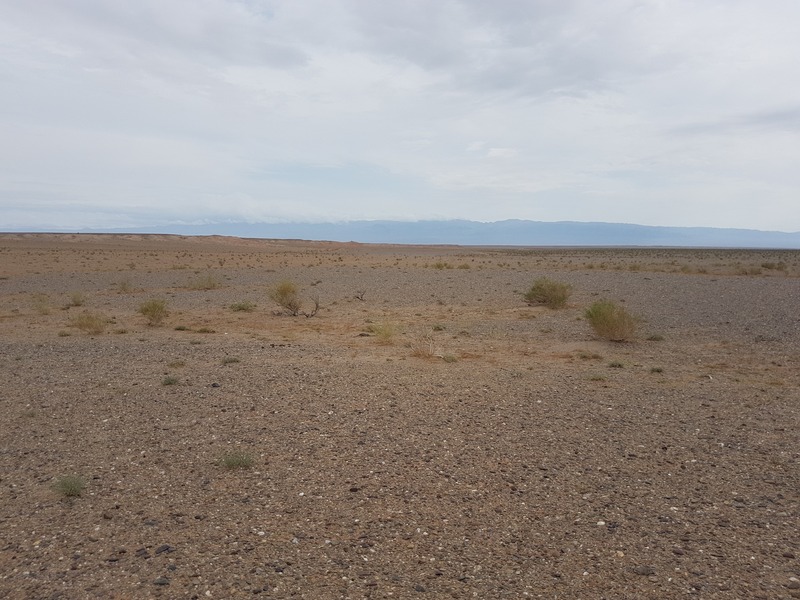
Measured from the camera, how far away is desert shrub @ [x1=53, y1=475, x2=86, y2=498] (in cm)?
639

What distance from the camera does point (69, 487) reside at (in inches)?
252

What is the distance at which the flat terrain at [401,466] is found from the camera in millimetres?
5035

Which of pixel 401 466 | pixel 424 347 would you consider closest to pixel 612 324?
pixel 424 347

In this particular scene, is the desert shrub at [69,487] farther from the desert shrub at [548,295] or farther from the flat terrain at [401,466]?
the desert shrub at [548,295]

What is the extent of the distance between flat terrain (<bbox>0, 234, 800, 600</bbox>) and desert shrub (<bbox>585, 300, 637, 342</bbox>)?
29 cm

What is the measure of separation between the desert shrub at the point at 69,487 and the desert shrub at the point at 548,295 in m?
Answer: 18.3

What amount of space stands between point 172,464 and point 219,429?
4.13 feet

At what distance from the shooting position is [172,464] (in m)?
7.30

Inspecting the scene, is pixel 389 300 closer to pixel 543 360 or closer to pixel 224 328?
pixel 224 328

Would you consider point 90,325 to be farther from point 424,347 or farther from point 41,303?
point 424,347

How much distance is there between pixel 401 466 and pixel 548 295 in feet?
54.4

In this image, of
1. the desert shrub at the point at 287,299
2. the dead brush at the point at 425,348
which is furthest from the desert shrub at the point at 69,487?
the desert shrub at the point at 287,299

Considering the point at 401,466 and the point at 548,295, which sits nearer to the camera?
the point at 401,466

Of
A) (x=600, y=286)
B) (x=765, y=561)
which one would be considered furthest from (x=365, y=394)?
(x=600, y=286)
